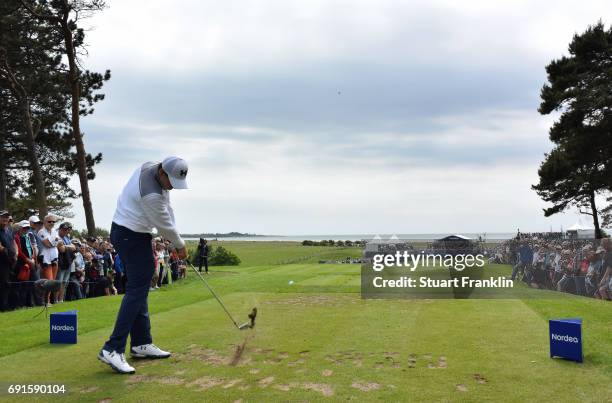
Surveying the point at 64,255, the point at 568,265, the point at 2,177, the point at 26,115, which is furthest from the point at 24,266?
the point at 2,177

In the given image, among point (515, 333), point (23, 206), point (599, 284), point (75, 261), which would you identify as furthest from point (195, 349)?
point (23, 206)

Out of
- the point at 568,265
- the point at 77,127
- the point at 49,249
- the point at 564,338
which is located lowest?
the point at 564,338

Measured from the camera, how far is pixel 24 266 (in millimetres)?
13477

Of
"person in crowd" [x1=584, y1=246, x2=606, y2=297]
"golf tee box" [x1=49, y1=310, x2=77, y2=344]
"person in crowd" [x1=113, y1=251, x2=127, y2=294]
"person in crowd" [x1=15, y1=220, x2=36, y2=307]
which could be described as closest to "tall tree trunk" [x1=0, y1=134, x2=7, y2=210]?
"person in crowd" [x1=113, y1=251, x2=127, y2=294]

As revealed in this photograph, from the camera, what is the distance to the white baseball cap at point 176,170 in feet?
21.1

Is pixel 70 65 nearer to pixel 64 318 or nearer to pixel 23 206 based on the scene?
pixel 23 206

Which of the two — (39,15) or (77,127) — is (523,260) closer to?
(77,127)

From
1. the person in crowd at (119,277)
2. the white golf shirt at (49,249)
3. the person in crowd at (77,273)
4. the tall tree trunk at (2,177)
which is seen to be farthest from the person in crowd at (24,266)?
the tall tree trunk at (2,177)

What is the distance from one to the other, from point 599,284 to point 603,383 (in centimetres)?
1058

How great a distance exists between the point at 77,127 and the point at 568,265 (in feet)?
78.0

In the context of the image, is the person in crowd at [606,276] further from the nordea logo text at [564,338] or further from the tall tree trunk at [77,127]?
the tall tree trunk at [77,127]

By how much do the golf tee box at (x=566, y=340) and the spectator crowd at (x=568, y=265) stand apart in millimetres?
8986

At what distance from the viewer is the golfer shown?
6.43 m

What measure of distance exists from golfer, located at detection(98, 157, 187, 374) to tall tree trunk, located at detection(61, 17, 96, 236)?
75.8ft
